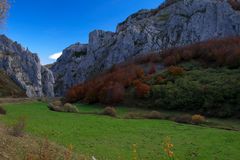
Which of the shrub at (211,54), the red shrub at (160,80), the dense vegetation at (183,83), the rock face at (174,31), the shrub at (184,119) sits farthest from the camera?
the rock face at (174,31)

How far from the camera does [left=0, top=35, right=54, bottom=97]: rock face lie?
550 ft

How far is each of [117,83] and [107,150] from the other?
151 feet

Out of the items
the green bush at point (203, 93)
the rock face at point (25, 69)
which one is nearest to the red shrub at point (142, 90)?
the green bush at point (203, 93)

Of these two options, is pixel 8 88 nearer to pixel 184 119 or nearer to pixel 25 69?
pixel 25 69

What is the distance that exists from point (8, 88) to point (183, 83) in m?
104

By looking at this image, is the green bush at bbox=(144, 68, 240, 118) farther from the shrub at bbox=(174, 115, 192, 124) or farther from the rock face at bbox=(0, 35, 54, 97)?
the rock face at bbox=(0, 35, 54, 97)

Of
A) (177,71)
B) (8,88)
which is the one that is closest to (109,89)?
(177,71)

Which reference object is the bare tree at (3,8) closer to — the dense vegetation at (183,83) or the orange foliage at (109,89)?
the dense vegetation at (183,83)

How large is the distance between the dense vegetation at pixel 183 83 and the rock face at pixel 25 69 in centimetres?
9519

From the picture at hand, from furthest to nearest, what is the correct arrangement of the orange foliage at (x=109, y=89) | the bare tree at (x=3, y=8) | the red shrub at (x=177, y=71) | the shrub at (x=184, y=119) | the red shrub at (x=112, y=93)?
the red shrub at (x=177, y=71) → the orange foliage at (x=109, y=89) → the red shrub at (x=112, y=93) → the shrub at (x=184, y=119) → the bare tree at (x=3, y=8)

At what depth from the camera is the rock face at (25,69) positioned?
167750 mm

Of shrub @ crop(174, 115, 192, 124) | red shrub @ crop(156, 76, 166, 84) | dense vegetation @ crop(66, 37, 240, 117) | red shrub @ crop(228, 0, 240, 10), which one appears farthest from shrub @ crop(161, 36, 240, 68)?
red shrub @ crop(228, 0, 240, 10)

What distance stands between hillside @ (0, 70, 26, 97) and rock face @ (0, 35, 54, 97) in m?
4.45

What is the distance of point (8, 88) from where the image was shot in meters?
142
